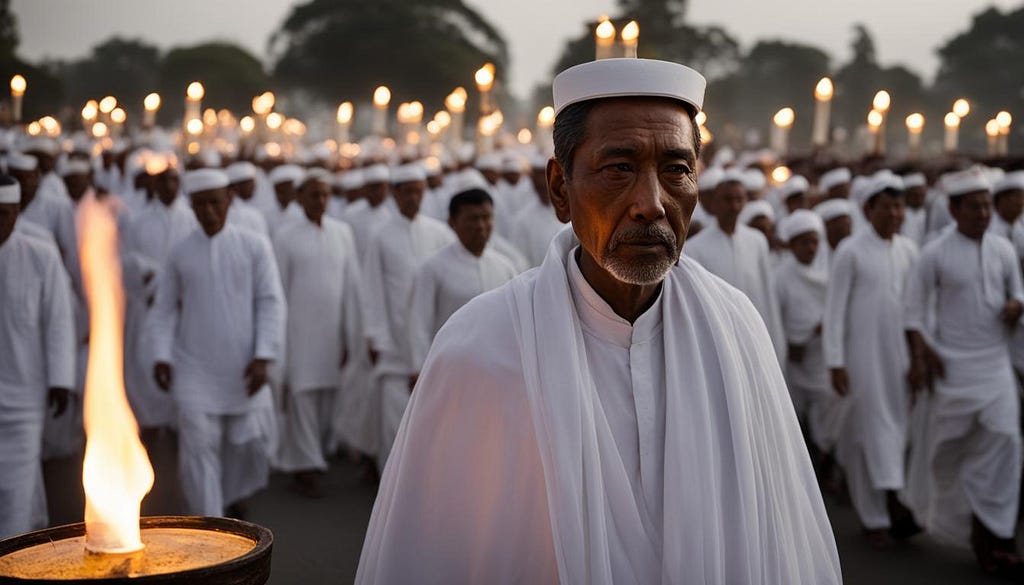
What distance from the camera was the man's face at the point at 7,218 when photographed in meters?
6.47

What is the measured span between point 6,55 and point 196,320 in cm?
4273

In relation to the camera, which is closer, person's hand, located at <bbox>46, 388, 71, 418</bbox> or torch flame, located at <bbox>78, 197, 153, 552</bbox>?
torch flame, located at <bbox>78, 197, 153, 552</bbox>

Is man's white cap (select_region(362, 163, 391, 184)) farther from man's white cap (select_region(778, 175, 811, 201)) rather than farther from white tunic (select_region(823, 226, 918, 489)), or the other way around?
white tunic (select_region(823, 226, 918, 489))

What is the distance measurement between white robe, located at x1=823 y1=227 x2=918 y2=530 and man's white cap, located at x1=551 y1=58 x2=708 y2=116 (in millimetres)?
5157

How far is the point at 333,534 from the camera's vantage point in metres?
7.16

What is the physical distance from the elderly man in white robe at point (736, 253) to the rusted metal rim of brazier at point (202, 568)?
5.72 meters

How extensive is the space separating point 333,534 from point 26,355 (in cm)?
196

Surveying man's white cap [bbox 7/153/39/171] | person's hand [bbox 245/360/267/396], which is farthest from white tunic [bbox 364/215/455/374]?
man's white cap [bbox 7/153/39/171]

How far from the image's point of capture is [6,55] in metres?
45.6

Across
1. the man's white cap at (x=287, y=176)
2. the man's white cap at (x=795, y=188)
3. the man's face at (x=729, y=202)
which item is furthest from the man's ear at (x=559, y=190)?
the man's white cap at (x=287, y=176)

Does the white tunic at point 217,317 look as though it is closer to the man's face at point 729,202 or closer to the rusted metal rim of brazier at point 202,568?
the man's face at point 729,202

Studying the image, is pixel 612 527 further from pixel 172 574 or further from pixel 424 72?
pixel 424 72

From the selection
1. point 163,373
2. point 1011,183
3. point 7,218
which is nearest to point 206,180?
point 163,373

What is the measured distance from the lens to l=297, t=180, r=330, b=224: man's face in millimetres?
9680
